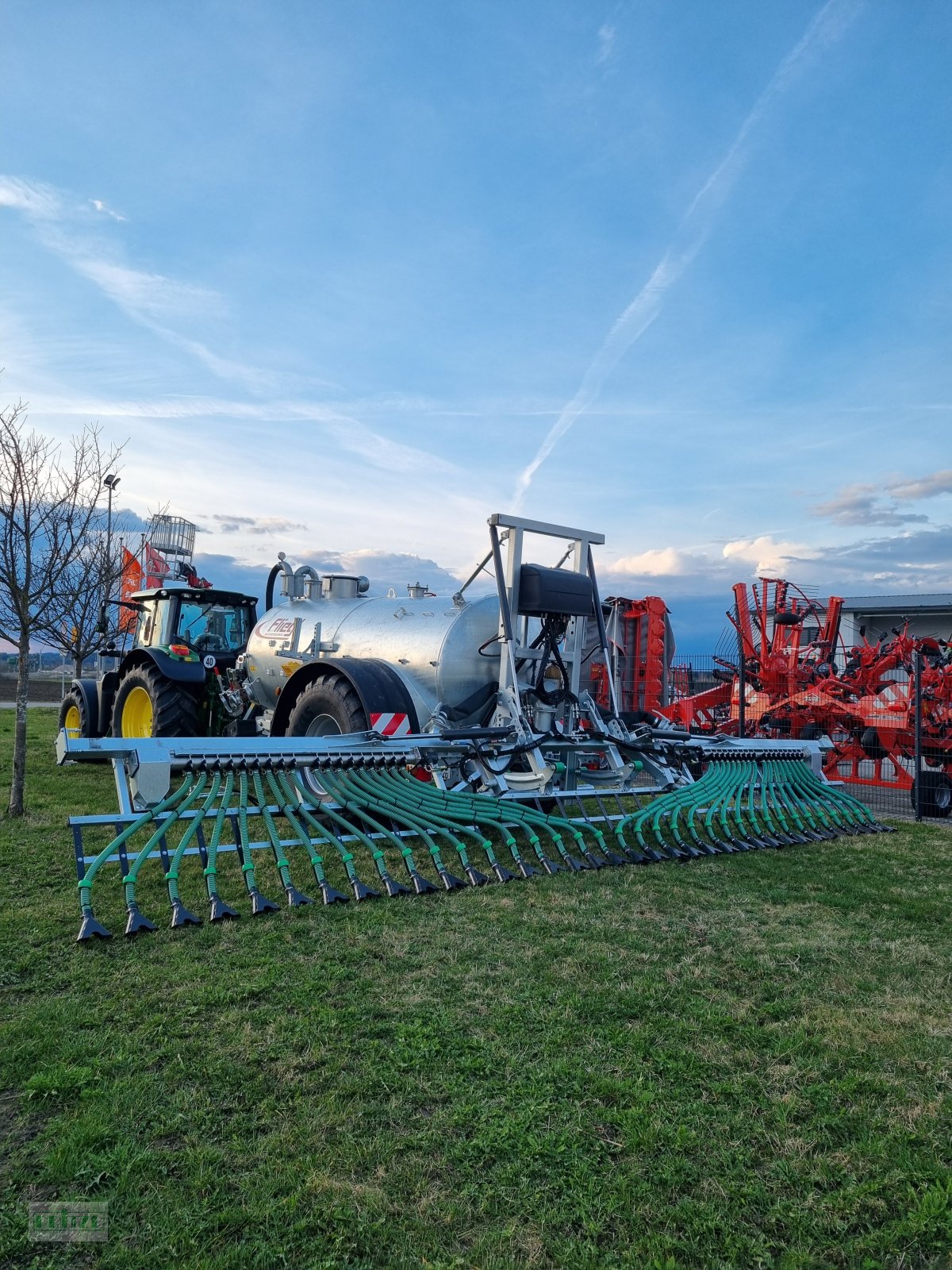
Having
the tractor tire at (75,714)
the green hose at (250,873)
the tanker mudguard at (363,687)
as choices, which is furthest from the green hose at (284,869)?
the tractor tire at (75,714)

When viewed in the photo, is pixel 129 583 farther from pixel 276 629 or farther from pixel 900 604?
pixel 900 604

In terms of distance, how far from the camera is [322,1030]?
2.88m

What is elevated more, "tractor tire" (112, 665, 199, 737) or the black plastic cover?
the black plastic cover

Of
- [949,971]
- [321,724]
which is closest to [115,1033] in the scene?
[949,971]

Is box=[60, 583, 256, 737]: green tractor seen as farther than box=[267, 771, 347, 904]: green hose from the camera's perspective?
Yes

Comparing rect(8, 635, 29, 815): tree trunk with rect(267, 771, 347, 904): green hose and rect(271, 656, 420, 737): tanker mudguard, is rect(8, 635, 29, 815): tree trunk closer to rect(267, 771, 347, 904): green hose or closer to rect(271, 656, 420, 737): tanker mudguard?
→ rect(271, 656, 420, 737): tanker mudguard

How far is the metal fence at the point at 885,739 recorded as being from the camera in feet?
30.9

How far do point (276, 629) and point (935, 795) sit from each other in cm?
801

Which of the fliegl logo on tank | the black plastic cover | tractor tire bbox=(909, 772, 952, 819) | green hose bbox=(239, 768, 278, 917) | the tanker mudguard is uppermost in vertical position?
the black plastic cover

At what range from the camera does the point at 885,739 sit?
10016 mm

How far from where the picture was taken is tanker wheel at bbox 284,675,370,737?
21.3ft

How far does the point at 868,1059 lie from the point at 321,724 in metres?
5.22

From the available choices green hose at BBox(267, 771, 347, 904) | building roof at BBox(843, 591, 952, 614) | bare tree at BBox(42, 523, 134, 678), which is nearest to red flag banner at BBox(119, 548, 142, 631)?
bare tree at BBox(42, 523, 134, 678)

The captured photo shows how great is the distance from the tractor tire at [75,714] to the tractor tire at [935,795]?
394 inches
